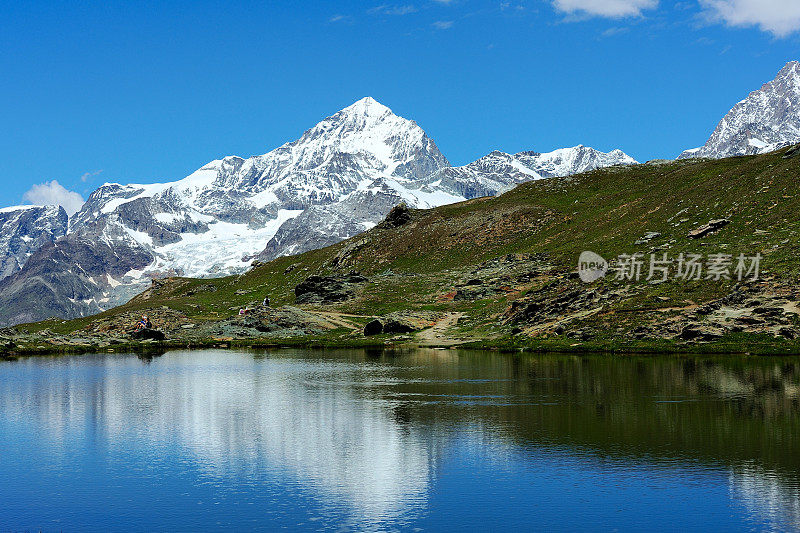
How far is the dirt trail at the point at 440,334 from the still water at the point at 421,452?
38.7m

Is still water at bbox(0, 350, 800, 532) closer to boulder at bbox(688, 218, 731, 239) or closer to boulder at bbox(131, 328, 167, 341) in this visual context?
boulder at bbox(688, 218, 731, 239)

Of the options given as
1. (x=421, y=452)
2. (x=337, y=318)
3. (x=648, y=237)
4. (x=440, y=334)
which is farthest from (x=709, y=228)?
(x=421, y=452)

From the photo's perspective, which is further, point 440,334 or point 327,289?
point 327,289

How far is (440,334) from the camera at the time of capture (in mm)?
135000

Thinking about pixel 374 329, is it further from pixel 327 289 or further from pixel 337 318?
pixel 327 289

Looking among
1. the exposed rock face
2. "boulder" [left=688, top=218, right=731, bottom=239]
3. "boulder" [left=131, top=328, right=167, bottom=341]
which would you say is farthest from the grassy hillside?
the exposed rock face

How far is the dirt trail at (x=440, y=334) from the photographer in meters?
126

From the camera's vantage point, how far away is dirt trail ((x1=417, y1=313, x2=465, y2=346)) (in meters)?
126

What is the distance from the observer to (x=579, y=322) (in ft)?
377

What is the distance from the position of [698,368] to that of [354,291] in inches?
4564

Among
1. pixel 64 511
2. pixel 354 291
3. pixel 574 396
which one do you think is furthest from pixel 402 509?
pixel 354 291

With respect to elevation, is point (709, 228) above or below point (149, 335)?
above

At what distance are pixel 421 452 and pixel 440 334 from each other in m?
86.4

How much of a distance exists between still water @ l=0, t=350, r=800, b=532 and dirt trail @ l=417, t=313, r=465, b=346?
3875 centimetres
